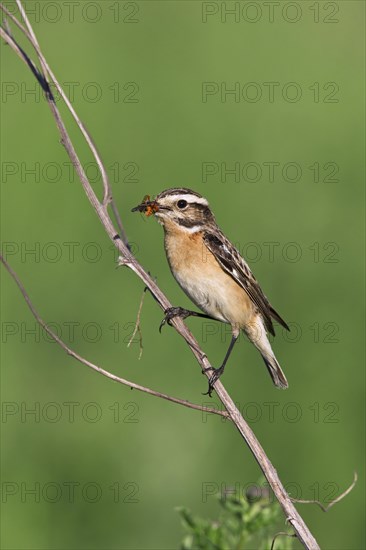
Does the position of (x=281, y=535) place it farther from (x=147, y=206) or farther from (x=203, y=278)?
(x=203, y=278)

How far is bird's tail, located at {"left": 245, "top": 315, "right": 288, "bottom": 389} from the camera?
682cm

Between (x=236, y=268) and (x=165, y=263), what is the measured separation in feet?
8.00

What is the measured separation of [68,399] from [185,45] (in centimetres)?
691

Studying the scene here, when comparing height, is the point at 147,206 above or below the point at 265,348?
above

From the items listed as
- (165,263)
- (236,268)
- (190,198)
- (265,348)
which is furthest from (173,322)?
(165,263)

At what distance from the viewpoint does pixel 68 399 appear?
25.8 feet

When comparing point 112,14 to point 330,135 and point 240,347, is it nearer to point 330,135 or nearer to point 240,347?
point 330,135

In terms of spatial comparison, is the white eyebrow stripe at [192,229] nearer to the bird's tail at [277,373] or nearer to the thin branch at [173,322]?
the bird's tail at [277,373]

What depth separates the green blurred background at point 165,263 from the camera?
7.28 m

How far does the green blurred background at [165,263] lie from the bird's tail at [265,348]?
0.65 meters

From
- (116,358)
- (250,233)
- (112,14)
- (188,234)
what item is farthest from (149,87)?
(188,234)

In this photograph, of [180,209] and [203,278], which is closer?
[180,209]

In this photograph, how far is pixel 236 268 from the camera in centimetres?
664

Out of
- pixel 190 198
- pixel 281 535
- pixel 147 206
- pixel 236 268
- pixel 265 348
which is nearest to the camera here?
pixel 281 535
